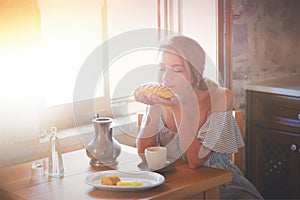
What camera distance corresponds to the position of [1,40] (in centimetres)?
242

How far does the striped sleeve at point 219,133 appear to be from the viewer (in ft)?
8.14

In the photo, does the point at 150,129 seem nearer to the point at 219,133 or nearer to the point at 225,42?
the point at 219,133

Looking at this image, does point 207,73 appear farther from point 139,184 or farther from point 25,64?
point 139,184

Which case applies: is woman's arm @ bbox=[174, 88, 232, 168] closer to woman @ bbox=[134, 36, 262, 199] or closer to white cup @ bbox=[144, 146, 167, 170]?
woman @ bbox=[134, 36, 262, 199]

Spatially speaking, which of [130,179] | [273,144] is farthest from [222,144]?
[273,144]

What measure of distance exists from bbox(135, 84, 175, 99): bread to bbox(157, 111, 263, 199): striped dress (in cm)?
22

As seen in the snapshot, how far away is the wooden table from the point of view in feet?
6.81

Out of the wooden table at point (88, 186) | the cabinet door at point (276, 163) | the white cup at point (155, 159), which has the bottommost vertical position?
the cabinet door at point (276, 163)

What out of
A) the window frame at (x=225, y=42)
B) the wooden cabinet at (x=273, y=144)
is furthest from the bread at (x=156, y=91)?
the wooden cabinet at (x=273, y=144)

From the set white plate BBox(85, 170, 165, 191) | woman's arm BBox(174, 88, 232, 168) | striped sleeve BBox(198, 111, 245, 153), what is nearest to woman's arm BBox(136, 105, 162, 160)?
woman's arm BBox(174, 88, 232, 168)

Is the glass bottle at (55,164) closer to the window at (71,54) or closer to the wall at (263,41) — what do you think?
the window at (71,54)

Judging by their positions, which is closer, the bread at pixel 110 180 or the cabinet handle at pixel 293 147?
the bread at pixel 110 180

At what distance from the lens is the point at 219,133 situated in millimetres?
2502

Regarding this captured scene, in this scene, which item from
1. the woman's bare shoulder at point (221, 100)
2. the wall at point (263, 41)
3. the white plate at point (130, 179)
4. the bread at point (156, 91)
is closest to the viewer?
the white plate at point (130, 179)
